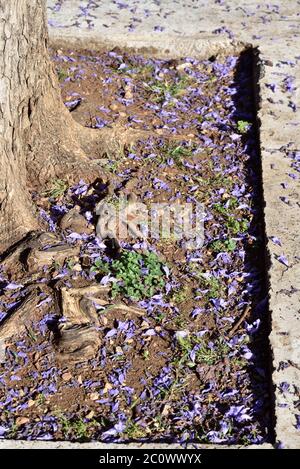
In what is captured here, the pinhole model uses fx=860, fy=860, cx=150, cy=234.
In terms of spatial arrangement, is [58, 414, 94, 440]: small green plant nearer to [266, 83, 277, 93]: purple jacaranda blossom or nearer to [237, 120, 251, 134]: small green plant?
[237, 120, 251, 134]: small green plant

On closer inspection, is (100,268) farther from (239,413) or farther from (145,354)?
(239,413)

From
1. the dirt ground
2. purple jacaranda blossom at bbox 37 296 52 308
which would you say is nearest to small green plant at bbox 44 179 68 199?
the dirt ground

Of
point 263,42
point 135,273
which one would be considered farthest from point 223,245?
point 263,42

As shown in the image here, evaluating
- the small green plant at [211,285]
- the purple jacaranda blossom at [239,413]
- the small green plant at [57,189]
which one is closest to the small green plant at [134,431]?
the purple jacaranda blossom at [239,413]

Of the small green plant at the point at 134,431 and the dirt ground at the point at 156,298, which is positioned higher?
the dirt ground at the point at 156,298

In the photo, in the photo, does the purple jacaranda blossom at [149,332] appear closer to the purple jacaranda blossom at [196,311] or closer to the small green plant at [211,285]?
the purple jacaranda blossom at [196,311]
